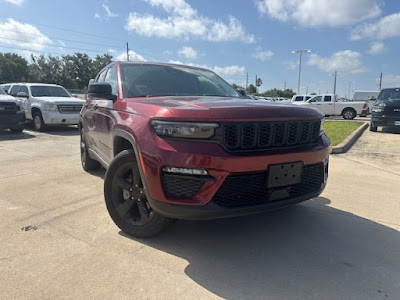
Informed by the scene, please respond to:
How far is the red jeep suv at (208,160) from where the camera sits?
246 centimetres

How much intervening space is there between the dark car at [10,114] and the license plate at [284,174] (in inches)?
385

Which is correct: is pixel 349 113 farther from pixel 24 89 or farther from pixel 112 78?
pixel 112 78

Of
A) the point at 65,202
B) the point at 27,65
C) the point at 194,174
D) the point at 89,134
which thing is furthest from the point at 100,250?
the point at 27,65

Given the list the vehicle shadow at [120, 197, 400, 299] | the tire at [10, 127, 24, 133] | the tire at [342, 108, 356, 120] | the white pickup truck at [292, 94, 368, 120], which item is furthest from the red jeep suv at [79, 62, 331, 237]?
the tire at [342, 108, 356, 120]

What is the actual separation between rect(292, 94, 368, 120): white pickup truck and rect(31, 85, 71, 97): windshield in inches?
616

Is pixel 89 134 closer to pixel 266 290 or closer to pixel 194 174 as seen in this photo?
pixel 194 174

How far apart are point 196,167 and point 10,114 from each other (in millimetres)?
9614

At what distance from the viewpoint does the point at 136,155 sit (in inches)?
107

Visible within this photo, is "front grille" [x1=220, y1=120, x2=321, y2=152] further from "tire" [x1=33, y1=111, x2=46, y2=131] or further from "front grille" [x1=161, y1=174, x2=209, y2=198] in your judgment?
"tire" [x1=33, y1=111, x2=46, y2=131]

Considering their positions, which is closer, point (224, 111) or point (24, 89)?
point (224, 111)

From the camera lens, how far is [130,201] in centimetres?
301

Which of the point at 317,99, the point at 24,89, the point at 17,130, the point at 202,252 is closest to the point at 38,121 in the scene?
the point at 17,130

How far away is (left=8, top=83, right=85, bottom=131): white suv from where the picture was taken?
35.5 feet

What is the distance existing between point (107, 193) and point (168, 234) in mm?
706
